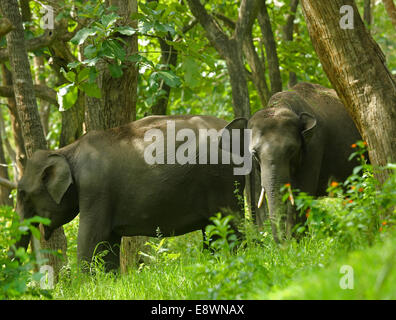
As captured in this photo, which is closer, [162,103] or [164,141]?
[164,141]

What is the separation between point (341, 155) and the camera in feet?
29.3

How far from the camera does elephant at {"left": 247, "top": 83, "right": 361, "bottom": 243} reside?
7656 millimetres

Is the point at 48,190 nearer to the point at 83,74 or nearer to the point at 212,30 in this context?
the point at 83,74

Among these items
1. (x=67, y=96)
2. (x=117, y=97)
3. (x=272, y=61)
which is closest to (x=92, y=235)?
(x=67, y=96)

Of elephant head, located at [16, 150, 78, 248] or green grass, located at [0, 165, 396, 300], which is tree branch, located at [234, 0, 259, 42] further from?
green grass, located at [0, 165, 396, 300]

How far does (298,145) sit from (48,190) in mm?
3127

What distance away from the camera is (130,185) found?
8516 millimetres

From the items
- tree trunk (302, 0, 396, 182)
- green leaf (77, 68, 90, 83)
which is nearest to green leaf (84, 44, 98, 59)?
green leaf (77, 68, 90, 83)

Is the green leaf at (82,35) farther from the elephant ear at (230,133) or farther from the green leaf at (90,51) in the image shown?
the elephant ear at (230,133)

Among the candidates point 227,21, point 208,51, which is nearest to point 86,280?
point 208,51

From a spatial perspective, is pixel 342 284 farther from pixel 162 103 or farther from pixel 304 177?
pixel 162 103

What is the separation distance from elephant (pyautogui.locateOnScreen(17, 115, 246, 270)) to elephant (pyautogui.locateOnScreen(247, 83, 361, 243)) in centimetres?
49
